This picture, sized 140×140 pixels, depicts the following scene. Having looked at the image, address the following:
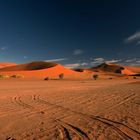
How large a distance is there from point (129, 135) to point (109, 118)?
1796 mm

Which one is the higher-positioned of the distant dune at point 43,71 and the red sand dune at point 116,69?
the red sand dune at point 116,69

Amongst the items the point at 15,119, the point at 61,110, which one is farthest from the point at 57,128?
the point at 61,110

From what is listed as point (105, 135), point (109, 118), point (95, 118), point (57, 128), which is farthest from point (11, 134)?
point (109, 118)

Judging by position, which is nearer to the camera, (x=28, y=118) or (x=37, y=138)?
(x=37, y=138)

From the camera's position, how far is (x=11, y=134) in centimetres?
516

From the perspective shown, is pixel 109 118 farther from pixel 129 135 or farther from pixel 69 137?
pixel 69 137

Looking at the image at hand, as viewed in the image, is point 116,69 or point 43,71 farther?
point 116,69

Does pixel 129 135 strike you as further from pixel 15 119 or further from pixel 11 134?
pixel 15 119

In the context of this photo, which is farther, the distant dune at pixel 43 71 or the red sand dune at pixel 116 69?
the red sand dune at pixel 116 69

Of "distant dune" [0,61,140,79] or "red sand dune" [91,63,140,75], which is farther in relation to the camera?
"red sand dune" [91,63,140,75]

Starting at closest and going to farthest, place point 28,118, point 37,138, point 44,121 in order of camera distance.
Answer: point 37,138 < point 44,121 < point 28,118

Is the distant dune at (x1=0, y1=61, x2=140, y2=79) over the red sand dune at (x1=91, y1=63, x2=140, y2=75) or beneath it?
beneath

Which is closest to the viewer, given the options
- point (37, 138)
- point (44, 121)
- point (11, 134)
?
point (37, 138)

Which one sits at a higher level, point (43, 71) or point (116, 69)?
point (116, 69)
